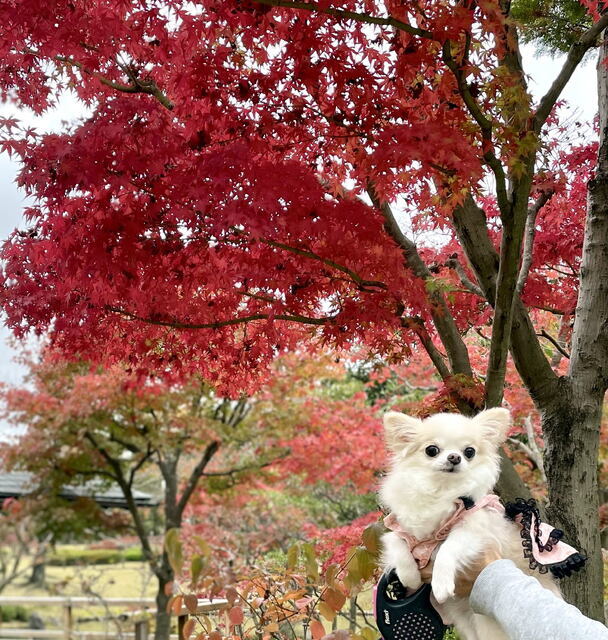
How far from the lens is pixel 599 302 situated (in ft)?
15.7

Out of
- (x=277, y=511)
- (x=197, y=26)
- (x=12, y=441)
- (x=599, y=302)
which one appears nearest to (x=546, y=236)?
(x=599, y=302)

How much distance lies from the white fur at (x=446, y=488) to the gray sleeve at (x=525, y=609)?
0.34m

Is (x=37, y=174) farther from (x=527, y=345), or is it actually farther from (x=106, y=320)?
(x=527, y=345)

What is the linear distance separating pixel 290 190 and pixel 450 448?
78.1 inches

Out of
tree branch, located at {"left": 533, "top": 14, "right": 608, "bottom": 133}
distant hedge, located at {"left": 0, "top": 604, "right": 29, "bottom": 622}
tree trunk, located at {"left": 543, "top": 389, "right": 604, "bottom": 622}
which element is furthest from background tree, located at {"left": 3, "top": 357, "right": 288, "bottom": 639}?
tree branch, located at {"left": 533, "top": 14, "right": 608, "bottom": 133}

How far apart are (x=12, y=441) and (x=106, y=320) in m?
9.27

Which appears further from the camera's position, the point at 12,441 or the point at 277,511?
the point at 277,511

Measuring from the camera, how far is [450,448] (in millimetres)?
2473

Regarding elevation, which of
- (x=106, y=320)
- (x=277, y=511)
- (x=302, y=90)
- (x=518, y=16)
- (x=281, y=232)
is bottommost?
(x=277, y=511)

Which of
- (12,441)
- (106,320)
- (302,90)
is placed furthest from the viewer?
(12,441)

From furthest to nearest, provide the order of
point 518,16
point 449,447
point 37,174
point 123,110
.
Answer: point 518,16 < point 123,110 < point 37,174 < point 449,447

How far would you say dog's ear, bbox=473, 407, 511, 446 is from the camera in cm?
254

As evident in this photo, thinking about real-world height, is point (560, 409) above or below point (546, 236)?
below

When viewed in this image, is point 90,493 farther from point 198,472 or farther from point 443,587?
point 443,587
